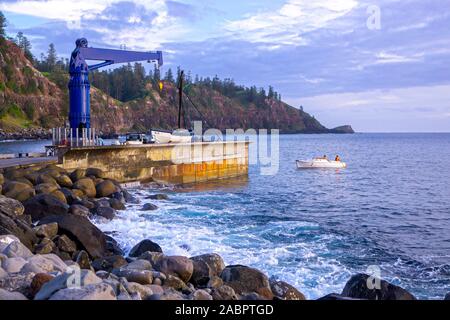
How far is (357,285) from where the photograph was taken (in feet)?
32.2

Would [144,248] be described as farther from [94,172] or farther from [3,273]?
[94,172]

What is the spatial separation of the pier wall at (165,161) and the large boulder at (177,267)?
16.8 metres

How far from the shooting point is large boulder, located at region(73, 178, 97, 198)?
21547 millimetres

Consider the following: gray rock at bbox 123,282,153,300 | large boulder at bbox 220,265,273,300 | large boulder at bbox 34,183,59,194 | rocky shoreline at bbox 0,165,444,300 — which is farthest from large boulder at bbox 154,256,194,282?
large boulder at bbox 34,183,59,194

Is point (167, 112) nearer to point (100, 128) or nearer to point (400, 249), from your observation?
point (100, 128)

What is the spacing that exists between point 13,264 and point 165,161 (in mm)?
23076

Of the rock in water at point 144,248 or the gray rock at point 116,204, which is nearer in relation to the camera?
the rock in water at point 144,248

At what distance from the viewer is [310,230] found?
63.8 feet

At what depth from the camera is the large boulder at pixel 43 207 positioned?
1554cm

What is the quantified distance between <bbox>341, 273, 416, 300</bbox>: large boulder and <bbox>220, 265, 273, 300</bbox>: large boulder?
5.60ft

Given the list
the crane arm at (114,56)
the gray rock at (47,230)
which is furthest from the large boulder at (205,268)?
the crane arm at (114,56)

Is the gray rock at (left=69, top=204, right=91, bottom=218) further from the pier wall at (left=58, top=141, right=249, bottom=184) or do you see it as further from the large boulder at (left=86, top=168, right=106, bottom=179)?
the pier wall at (left=58, top=141, right=249, bottom=184)

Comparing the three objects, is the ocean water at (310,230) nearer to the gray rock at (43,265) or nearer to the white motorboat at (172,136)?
the white motorboat at (172,136)
